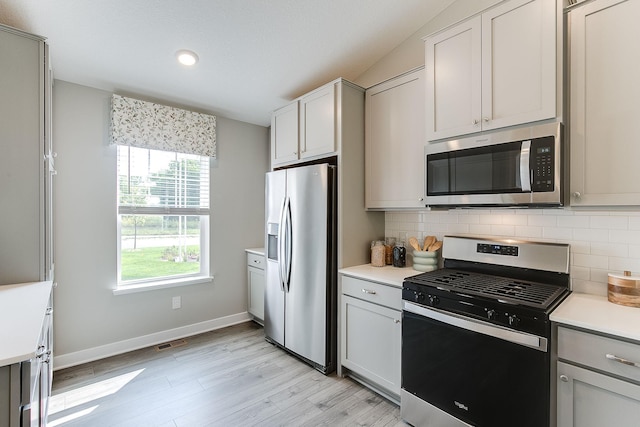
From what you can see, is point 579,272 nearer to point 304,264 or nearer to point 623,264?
point 623,264

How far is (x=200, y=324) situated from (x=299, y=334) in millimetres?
1331

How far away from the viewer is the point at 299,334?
276 centimetres

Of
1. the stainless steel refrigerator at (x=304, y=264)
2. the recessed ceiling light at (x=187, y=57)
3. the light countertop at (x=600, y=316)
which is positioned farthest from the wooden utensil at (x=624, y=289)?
the recessed ceiling light at (x=187, y=57)

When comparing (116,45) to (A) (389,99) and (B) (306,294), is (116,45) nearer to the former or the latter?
(A) (389,99)

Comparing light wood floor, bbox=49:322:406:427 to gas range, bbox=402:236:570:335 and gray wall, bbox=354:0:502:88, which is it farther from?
gray wall, bbox=354:0:502:88

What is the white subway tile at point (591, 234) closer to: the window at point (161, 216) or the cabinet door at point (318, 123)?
the cabinet door at point (318, 123)

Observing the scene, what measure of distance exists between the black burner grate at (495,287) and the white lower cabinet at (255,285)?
2.06 meters

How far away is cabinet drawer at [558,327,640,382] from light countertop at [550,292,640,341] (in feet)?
0.14

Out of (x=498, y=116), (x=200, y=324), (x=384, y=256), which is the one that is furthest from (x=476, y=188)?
(x=200, y=324)

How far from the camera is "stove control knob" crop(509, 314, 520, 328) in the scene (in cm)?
147

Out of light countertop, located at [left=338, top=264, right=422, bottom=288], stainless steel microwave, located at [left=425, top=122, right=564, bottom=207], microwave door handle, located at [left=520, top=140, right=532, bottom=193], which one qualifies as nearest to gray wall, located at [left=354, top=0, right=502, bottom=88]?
stainless steel microwave, located at [left=425, top=122, right=564, bottom=207]

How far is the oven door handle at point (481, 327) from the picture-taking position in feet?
4.66

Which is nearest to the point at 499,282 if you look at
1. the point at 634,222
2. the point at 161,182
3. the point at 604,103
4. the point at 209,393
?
the point at 634,222

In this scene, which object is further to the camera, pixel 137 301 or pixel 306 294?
pixel 137 301
